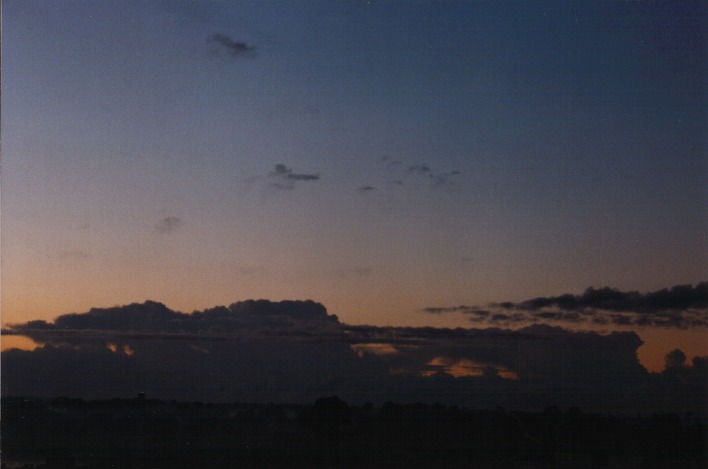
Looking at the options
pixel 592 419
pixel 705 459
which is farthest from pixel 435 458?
pixel 705 459

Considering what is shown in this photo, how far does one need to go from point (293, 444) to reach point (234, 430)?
2458 millimetres

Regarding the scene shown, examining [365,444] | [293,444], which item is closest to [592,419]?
[365,444]

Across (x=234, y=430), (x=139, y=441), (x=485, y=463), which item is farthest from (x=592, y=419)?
(x=139, y=441)

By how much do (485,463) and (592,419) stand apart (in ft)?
16.9

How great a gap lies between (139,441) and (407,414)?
403 inches

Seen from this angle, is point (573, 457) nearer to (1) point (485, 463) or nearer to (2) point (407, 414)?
(1) point (485, 463)

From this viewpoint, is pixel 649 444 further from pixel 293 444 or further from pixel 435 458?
pixel 293 444

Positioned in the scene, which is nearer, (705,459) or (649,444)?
(705,459)

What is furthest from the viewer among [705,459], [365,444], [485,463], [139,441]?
[139,441]

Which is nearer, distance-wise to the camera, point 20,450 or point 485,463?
point 485,463

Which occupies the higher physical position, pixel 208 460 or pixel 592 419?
pixel 592 419

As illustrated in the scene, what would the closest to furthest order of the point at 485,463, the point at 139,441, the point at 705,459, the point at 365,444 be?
the point at 705,459 < the point at 485,463 < the point at 365,444 < the point at 139,441

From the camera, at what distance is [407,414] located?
A: 3203cm

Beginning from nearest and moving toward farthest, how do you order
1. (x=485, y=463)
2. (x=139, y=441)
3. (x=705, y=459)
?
(x=705, y=459), (x=485, y=463), (x=139, y=441)
